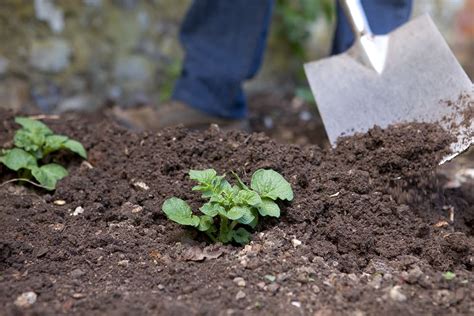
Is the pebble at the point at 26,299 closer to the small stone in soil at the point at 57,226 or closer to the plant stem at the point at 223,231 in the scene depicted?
the small stone in soil at the point at 57,226

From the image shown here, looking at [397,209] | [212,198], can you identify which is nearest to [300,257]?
[212,198]

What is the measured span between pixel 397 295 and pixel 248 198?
1.28 feet

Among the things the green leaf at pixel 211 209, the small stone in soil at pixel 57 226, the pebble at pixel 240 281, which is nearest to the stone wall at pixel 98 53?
the small stone in soil at pixel 57 226

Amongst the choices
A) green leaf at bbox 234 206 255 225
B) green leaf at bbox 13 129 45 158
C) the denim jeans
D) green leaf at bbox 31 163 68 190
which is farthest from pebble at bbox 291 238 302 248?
the denim jeans

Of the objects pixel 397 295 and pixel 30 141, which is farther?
pixel 30 141

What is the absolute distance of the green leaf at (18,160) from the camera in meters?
1.94

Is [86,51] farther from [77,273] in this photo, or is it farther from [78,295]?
[78,295]

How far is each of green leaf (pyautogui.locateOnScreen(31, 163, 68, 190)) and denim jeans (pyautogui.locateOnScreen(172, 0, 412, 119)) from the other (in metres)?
1.01

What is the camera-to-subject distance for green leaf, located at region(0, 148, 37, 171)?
194 cm

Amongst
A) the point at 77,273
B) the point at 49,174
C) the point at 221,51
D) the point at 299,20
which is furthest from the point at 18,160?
the point at 299,20

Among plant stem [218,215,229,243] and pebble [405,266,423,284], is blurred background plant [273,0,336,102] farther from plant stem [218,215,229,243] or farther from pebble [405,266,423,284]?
pebble [405,266,423,284]

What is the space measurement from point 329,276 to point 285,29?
2126 millimetres

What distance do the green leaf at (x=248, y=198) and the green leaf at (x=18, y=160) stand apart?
0.66m

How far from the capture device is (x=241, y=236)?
1658 millimetres
